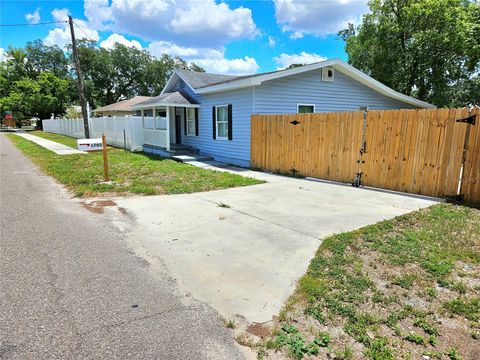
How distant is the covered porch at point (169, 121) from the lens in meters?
15.3

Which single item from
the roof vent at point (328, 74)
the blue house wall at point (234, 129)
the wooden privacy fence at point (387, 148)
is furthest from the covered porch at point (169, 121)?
the roof vent at point (328, 74)

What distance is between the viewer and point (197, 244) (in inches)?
187

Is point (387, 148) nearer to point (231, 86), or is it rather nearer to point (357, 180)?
point (357, 180)

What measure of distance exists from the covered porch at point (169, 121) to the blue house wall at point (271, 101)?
2.41ft

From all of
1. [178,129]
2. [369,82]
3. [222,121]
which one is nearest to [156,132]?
[178,129]

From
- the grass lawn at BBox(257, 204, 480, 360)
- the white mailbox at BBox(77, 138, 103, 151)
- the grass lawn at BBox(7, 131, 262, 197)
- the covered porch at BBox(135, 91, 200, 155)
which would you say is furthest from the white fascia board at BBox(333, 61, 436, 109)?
the grass lawn at BBox(257, 204, 480, 360)

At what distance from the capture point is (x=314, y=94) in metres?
13.7

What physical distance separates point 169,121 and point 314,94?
25.0 ft

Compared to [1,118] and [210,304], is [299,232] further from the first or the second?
[1,118]

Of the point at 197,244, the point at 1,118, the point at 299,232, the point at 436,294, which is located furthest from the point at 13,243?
the point at 1,118

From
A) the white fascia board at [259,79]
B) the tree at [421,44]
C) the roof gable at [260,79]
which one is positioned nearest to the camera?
the white fascia board at [259,79]

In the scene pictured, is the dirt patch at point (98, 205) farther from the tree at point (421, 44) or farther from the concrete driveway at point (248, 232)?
the tree at point (421, 44)

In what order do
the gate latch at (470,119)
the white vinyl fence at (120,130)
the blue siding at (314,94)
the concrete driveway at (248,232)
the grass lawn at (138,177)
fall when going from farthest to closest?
1. the white vinyl fence at (120,130)
2. the blue siding at (314,94)
3. the grass lawn at (138,177)
4. the gate latch at (470,119)
5. the concrete driveway at (248,232)

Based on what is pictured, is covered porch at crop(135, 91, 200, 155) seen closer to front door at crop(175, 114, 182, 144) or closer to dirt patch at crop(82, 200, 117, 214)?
front door at crop(175, 114, 182, 144)
